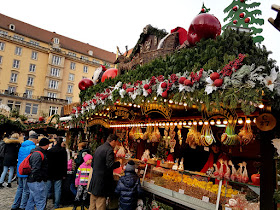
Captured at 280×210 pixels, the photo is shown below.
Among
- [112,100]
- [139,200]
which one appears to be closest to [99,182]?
[139,200]

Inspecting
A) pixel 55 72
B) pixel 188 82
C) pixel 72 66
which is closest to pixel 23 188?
pixel 188 82

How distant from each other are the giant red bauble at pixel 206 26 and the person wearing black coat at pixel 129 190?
3.19 m

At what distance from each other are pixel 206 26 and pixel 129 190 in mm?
3830

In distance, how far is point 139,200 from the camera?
4656mm

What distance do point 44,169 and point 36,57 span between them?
4132 cm

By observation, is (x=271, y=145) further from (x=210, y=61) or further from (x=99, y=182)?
(x=99, y=182)

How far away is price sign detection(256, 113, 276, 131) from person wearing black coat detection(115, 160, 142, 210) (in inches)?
107

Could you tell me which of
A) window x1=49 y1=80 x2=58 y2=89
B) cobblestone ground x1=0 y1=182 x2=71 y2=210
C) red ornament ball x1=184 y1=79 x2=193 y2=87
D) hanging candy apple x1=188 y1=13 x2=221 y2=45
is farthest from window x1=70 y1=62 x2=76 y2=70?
red ornament ball x1=184 y1=79 x2=193 y2=87

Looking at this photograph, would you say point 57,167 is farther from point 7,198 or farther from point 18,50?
point 18,50

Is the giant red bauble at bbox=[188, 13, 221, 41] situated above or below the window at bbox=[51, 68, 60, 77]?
below

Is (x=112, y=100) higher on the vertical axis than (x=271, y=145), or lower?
higher

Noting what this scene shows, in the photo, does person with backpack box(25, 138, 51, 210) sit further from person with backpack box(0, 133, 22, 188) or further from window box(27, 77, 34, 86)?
window box(27, 77, 34, 86)

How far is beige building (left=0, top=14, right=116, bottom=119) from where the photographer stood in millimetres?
36562

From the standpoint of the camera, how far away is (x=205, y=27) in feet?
13.0
